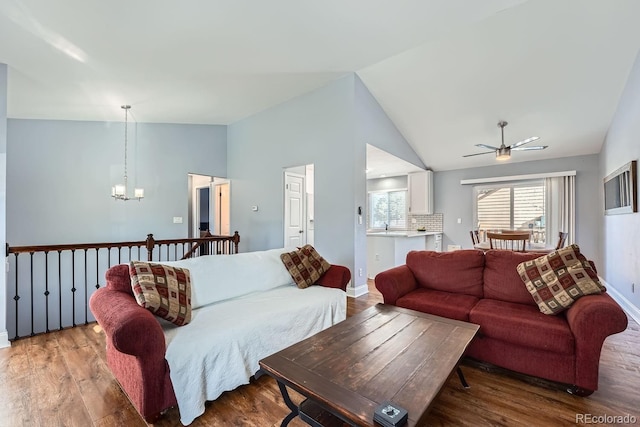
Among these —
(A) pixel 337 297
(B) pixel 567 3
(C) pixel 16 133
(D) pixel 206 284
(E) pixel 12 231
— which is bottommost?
(A) pixel 337 297

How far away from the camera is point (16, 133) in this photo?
4.69 metres

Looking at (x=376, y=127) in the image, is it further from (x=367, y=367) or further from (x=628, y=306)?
(x=367, y=367)

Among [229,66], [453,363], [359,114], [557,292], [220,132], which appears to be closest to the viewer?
[453,363]

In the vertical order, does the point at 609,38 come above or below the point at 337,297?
above

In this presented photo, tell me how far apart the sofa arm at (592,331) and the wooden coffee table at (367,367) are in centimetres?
63

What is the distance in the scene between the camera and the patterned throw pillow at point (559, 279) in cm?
213

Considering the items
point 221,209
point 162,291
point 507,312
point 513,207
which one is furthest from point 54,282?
point 513,207

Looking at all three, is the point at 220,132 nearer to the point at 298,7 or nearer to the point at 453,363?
the point at 298,7

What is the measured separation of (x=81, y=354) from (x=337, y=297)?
2.25m

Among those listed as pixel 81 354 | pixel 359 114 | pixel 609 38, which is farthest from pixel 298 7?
pixel 81 354

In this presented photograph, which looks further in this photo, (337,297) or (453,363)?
(337,297)

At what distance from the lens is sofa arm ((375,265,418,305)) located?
8.98 feet

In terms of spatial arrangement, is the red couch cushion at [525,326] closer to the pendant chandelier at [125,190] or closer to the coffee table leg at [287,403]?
the coffee table leg at [287,403]
